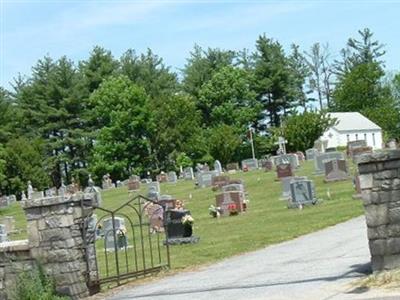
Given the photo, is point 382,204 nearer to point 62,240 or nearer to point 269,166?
point 62,240

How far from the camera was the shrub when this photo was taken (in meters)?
13.0

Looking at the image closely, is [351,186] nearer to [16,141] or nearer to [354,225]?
[354,225]

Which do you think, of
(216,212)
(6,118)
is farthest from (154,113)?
(216,212)

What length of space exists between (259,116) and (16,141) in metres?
25.4

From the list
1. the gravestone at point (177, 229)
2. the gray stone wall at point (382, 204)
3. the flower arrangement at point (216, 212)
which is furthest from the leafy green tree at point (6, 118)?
the gray stone wall at point (382, 204)

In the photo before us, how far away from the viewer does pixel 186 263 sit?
1555cm

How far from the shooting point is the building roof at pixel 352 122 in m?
79.4

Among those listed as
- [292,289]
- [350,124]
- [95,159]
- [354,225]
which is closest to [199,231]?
[354,225]

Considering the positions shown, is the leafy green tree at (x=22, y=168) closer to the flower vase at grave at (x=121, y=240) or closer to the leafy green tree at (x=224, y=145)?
the leafy green tree at (x=224, y=145)

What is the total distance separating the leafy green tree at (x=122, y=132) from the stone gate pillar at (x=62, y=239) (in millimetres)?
55423

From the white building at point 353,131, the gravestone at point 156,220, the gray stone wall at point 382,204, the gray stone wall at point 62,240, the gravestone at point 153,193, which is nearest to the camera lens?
the gray stone wall at point 382,204

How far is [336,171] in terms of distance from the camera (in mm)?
31953

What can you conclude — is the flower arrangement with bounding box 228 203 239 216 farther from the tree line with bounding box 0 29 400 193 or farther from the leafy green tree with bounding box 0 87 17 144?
the leafy green tree with bounding box 0 87 17 144

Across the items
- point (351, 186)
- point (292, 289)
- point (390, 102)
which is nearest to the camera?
point (292, 289)
